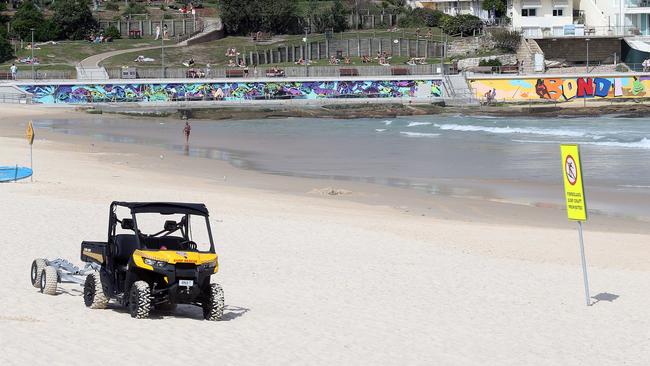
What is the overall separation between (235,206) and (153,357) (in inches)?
584

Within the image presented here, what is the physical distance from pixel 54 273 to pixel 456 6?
95.8m

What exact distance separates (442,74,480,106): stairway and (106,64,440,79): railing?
1.43m

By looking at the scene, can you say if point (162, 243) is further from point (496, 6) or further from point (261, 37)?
point (496, 6)

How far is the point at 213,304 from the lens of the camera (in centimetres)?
1469

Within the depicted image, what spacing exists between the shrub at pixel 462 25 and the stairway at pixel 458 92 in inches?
510

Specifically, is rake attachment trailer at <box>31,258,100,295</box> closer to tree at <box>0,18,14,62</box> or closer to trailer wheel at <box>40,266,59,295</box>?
Result: trailer wheel at <box>40,266,59,295</box>

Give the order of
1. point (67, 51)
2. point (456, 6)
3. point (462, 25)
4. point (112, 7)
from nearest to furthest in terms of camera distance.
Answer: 1. point (67, 51)
2. point (462, 25)
3. point (112, 7)
4. point (456, 6)

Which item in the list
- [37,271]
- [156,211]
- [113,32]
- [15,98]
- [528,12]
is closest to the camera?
[156,211]

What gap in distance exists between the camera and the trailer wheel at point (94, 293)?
1496 cm

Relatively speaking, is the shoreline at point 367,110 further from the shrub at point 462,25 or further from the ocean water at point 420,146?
the shrub at point 462,25

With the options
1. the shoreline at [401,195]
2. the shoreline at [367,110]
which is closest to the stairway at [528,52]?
the shoreline at [367,110]

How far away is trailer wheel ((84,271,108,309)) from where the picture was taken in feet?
49.1

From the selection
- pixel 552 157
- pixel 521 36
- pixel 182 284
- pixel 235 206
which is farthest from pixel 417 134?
pixel 182 284

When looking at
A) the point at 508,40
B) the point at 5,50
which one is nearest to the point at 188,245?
the point at 5,50
